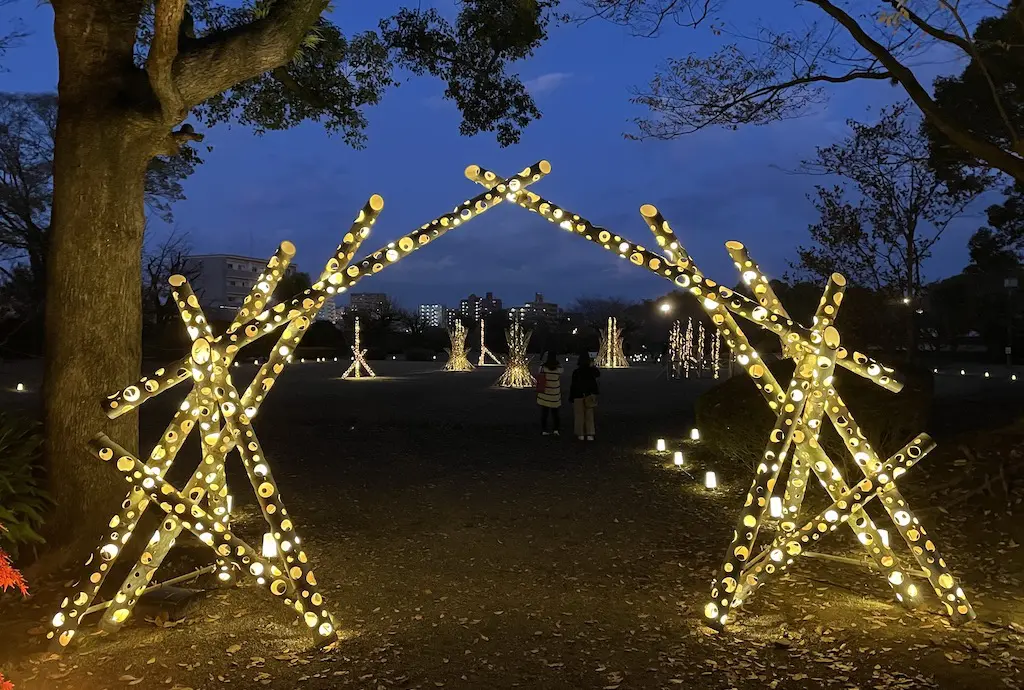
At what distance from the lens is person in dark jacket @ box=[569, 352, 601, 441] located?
11.5 metres

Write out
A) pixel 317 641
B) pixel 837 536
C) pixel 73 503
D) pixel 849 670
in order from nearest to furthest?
pixel 849 670 → pixel 317 641 → pixel 73 503 → pixel 837 536

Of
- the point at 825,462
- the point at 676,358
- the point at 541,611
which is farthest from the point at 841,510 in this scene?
the point at 676,358

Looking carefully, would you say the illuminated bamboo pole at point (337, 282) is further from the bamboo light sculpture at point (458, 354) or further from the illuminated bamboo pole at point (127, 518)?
the bamboo light sculpture at point (458, 354)

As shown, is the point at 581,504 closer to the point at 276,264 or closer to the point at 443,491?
the point at 443,491

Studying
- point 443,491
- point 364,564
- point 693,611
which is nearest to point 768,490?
point 693,611

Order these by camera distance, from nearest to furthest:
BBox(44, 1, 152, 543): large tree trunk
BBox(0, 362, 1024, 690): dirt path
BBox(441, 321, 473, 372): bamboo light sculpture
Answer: BBox(0, 362, 1024, 690): dirt path < BBox(44, 1, 152, 543): large tree trunk < BBox(441, 321, 473, 372): bamboo light sculpture

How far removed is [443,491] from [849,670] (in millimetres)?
5192

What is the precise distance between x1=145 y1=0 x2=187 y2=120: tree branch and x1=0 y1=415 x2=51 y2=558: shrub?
287 cm

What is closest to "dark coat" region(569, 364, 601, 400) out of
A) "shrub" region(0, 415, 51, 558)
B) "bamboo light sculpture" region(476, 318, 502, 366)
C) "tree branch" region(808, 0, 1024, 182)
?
"tree branch" region(808, 0, 1024, 182)

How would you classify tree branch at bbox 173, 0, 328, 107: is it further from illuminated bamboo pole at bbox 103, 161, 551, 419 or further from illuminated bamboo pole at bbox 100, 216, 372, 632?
illuminated bamboo pole at bbox 103, 161, 551, 419

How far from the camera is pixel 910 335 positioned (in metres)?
20.7

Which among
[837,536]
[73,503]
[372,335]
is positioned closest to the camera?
[73,503]

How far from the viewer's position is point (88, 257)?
5.02m

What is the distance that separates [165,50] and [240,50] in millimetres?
722
